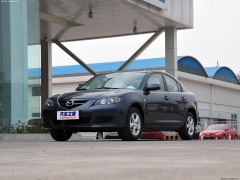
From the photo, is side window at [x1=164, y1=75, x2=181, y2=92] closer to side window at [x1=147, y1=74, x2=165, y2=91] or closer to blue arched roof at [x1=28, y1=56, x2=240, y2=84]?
side window at [x1=147, y1=74, x2=165, y2=91]

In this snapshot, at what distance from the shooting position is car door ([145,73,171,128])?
11297mm

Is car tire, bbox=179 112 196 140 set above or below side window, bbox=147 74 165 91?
below

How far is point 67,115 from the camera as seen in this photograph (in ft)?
34.5

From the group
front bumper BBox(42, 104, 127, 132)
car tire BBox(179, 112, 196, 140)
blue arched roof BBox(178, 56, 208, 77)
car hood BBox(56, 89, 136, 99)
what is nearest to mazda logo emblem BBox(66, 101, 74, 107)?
car hood BBox(56, 89, 136, 99)

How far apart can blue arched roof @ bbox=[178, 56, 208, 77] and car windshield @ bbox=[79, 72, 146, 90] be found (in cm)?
3237

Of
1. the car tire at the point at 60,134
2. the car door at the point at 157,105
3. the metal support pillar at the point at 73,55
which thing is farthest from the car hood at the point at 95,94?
the metal support pillar at the point at 73,55

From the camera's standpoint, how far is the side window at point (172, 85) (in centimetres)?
1228

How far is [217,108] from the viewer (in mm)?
48000

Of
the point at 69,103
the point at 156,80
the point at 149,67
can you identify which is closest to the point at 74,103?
the point at 69,103

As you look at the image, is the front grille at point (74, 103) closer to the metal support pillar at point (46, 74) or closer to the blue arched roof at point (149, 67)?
the metal support pillar at point (46, 74)

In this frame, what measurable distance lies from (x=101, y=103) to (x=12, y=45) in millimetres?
5796

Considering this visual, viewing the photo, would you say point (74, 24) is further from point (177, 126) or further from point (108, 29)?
point (177, 126)

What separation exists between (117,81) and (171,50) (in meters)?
16.6

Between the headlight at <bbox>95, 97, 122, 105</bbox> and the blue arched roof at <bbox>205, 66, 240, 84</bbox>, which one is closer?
the headlight at <bbox>95, 97, 122, 105</bbox>
